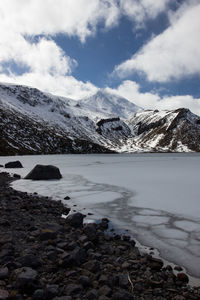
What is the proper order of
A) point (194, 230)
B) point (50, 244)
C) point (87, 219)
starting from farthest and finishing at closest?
1. point (87, 219)
2. point (194, 230)
3. point (50, 244)

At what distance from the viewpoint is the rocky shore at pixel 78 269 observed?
167 inches

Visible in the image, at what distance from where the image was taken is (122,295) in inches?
163

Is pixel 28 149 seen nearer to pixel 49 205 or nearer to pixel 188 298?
pixel 49 205

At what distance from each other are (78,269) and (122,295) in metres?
1.42

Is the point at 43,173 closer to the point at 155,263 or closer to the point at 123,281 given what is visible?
the point at 155,263

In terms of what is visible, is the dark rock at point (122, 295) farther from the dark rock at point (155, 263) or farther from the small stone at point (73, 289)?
the dark rock at point (155, 263)

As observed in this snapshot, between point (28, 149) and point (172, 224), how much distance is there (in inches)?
5172

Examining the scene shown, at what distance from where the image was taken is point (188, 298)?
444 centimetres

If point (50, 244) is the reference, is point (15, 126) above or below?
above

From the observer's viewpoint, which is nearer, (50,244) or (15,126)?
(50,244)

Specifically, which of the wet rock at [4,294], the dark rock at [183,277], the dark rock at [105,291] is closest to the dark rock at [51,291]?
the wet rock at [4,294]

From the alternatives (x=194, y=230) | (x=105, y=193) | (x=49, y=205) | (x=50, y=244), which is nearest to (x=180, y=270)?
(x=194, y=230)

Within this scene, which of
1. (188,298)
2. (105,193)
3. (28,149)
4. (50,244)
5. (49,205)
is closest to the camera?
(188,298)

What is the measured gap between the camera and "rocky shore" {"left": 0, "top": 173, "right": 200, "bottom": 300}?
13.9 ft
